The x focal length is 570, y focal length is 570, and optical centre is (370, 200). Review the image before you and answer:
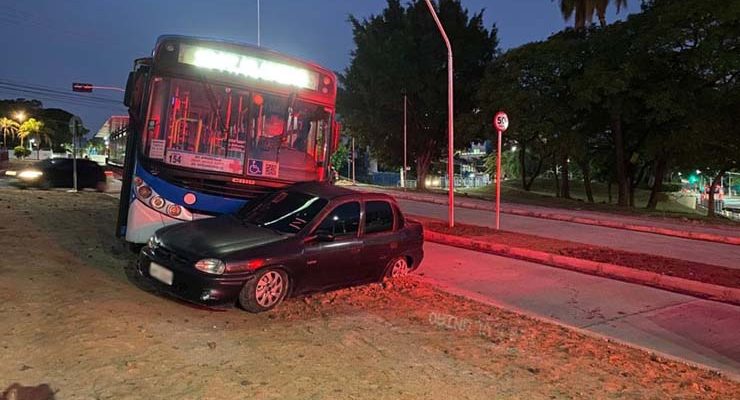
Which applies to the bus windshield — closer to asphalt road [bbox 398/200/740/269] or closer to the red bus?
the red bus

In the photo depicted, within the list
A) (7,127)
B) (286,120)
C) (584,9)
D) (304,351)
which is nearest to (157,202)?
(286,120)

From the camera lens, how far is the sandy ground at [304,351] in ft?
13.6

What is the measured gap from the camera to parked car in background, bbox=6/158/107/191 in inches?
904

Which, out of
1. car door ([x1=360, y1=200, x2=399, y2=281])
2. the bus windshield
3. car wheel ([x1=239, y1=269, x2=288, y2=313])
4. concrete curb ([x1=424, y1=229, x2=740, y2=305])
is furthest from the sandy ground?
concrete curb ([x1=424, y1=229, x2=740, y2=305])

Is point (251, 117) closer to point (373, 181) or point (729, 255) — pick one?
point (729, 255)

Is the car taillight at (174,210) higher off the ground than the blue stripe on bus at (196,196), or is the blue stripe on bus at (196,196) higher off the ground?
the blue stripe on bus at (196,196)

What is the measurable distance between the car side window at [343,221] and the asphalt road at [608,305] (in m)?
1.81

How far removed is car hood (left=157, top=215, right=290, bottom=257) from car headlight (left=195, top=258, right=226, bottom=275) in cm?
8

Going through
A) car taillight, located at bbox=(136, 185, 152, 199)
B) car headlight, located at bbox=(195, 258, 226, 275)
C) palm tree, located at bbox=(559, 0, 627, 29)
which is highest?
palm tree, located at bbox=(559, 0, 627, 29)

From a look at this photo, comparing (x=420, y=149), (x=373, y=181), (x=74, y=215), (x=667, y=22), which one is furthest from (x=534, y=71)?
(x=373, y=181)

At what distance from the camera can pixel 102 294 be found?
632 cm

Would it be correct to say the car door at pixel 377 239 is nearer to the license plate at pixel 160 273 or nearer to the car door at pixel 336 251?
the car door at pixel 336 251

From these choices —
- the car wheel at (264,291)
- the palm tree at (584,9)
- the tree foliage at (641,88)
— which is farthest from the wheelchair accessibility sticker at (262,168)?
the palm tree at (584,9)

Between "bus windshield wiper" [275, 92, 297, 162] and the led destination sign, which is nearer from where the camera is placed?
the led destination sign
